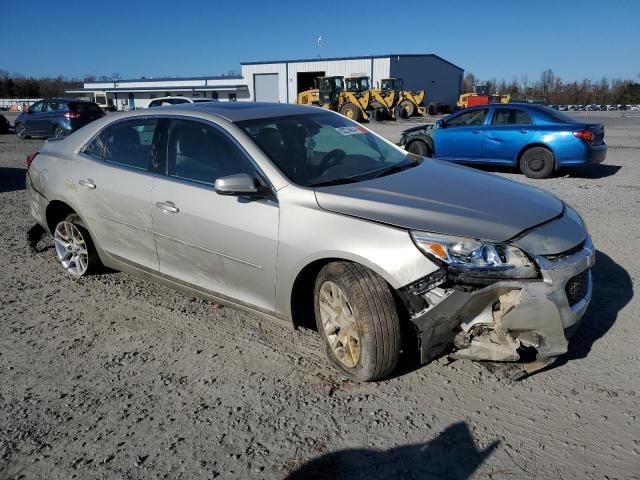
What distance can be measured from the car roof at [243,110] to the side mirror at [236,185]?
71 centimetres

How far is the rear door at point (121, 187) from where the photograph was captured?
13.0 feet

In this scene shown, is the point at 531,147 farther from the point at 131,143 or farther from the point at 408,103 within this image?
the point at 408,103

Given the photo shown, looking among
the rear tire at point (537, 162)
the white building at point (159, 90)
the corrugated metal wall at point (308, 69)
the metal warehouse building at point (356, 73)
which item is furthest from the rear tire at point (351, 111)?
the white building at point (159, 90)

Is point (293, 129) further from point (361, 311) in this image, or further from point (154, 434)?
point (154, 434)

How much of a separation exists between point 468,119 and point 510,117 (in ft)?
3.04

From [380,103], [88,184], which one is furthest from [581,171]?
[380,103]

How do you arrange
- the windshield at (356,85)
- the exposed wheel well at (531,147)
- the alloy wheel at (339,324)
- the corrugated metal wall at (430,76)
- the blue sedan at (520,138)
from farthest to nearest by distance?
the corrugated metal wall at (430,76)
the windshield at (356,85)
the exposed wheel well at (531,147)
the blue sedan at (520,138)
the alloy wheel at (339,324)

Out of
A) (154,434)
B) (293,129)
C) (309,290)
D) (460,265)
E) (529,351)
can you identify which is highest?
(293,129)

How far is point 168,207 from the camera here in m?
3.71

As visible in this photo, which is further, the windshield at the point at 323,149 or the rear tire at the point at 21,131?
the rear tire at the point at 21,131

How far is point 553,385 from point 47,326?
3594mm

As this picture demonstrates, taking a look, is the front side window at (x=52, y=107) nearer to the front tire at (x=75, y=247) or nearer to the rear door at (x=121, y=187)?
the front tire at (x=75, y=247)

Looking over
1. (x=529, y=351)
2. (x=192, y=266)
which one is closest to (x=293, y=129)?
(x=192, y=266)

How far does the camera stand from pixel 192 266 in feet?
12.2
